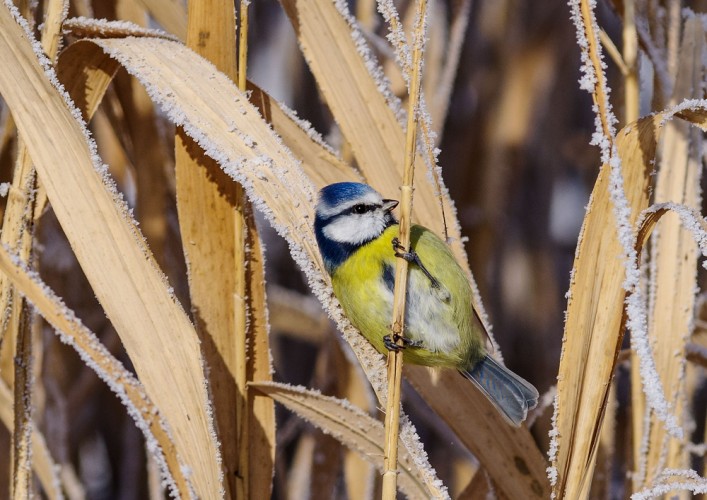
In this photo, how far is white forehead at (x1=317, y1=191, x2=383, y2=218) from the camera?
4.50 ft

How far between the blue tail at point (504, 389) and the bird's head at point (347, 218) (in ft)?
1.00

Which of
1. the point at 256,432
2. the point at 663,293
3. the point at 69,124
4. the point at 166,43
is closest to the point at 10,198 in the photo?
the point at 69,124

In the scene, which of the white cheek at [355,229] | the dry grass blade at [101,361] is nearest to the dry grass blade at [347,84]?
the white cheek at [355,229]

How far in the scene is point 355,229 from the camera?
1.48m

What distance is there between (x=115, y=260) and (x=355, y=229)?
0.55m

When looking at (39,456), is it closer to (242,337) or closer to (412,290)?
(242,337)

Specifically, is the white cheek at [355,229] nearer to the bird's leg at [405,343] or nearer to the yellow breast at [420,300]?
the yellow breast at [420,300]

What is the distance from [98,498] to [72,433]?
10.6 inches

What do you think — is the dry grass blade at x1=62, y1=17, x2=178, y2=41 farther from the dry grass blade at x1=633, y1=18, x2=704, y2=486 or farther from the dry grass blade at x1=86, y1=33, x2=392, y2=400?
the dry grass blade at x1=633, y1=18, x2=704, y2=486

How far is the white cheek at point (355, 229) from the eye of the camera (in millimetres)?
1450

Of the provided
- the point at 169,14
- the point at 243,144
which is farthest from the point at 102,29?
the point at 243,144

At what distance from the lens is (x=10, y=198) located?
1166 millimetres

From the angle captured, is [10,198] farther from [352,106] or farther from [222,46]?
[352,106]

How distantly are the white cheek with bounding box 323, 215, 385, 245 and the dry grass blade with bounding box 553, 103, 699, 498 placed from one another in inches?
18.5
